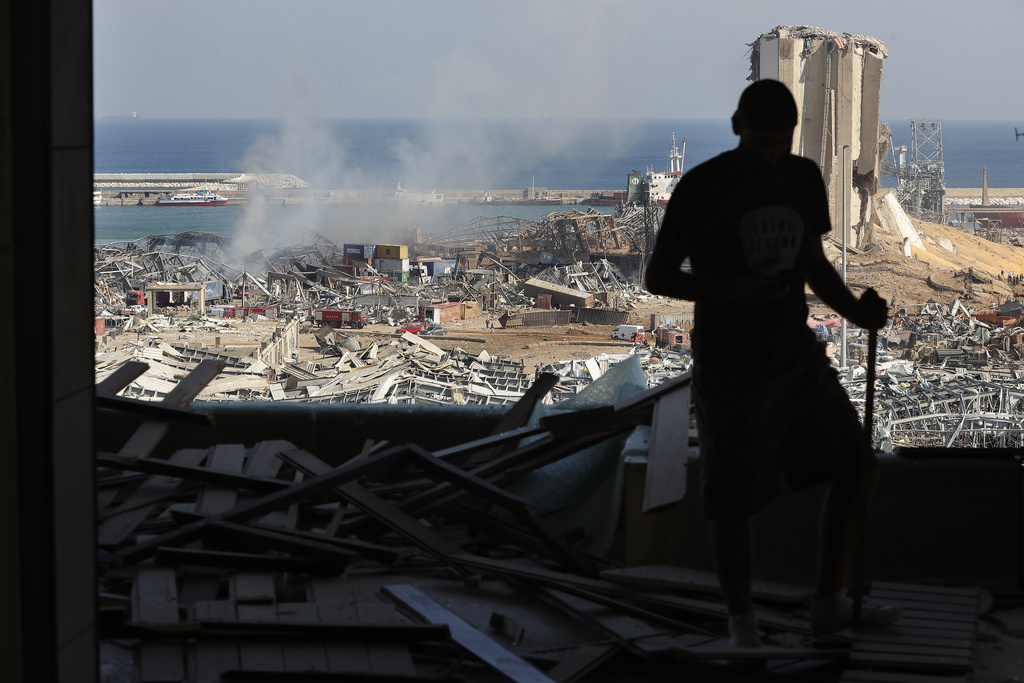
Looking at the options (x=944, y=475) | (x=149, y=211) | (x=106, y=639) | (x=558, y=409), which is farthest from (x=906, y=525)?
(x=149, y=211)

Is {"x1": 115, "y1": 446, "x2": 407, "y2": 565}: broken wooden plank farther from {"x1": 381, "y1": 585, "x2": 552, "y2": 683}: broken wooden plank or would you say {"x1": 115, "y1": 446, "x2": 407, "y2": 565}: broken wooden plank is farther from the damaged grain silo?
the damaged grain silo

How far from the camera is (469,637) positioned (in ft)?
8.55

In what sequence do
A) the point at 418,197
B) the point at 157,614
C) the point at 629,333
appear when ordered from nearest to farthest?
1. the point at 157,614
2. the point at 629,333
3. the point at 418,197

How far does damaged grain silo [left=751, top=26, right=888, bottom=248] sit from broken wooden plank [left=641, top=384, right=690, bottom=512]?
35.2 metres

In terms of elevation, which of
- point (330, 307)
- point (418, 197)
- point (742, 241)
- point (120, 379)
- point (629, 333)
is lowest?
point (629, 333)

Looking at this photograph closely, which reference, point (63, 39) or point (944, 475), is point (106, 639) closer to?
point (63, 39)

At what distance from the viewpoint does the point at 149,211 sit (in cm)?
8625

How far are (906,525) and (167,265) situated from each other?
5355 centimetres

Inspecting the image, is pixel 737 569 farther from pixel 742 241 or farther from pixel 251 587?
pixel 251 587

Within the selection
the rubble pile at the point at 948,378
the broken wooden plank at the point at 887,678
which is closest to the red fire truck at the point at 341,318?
the rubble pile at the point at 948,378

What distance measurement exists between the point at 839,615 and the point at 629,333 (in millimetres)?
34717

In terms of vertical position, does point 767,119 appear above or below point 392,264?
above

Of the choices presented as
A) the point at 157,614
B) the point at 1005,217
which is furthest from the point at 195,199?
the point at 157,614

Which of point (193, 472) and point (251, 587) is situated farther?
point (193, 472)
